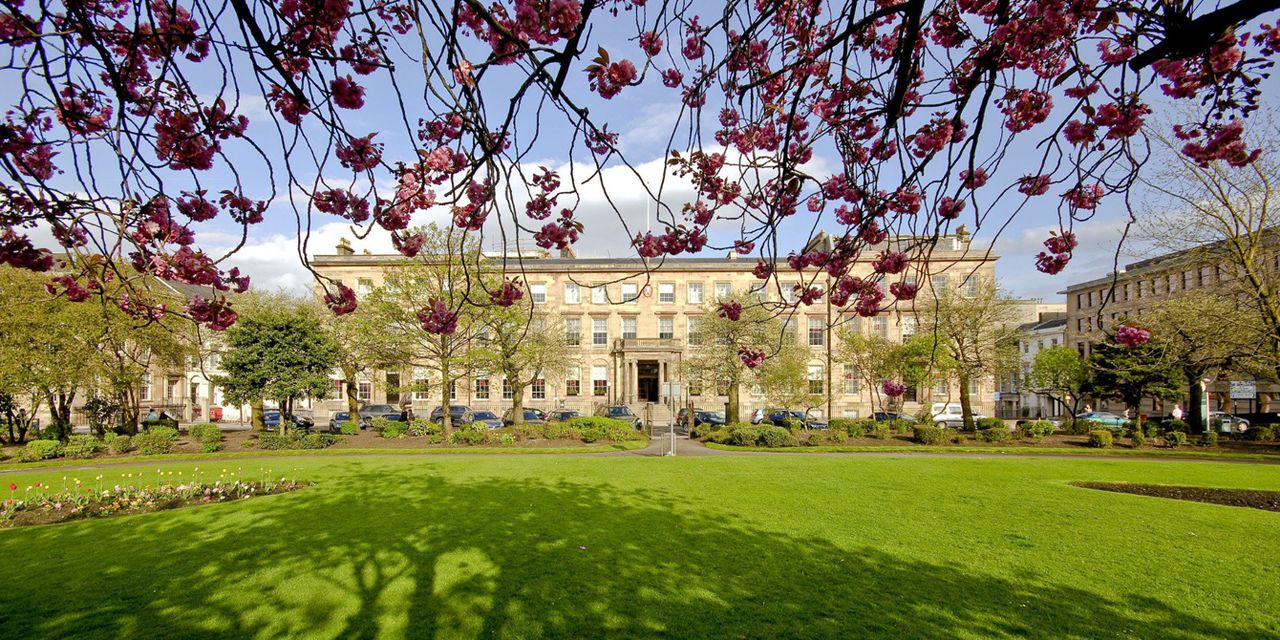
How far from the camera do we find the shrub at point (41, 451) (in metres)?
17.0

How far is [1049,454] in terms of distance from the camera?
1855 centimetres

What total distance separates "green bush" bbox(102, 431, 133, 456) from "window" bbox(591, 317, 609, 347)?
27.6 metres

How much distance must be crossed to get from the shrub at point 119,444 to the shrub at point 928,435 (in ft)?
90.1

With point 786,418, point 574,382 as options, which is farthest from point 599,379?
point 786,418

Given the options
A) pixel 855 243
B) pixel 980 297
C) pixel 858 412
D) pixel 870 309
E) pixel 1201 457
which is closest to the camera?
pixel 855 243

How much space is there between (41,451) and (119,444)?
176cm

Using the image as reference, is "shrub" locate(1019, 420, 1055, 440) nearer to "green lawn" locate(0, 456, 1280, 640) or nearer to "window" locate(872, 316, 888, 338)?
"green lawn" locate(0, 456, 1280, 640)

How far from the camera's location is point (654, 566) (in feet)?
20.4

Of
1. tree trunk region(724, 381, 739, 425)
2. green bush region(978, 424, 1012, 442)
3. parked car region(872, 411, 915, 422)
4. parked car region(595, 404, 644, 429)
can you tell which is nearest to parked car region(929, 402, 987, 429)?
parked car region(872, 411, 915, 422)

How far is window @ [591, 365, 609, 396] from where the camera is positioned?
41781 millimetres

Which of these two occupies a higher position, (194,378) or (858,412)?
(194,378)

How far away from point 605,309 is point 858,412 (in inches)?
761

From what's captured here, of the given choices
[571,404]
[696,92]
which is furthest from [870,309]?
[571,404]

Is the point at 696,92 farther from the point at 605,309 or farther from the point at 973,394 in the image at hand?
the point at 973,394
